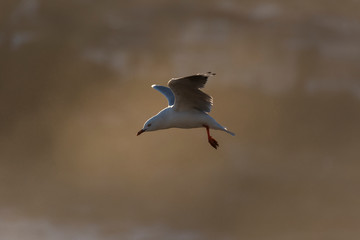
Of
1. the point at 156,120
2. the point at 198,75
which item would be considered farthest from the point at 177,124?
the point at 198,75

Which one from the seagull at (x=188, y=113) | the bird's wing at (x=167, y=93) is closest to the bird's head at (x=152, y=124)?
the seagull at (x=188, y=113)

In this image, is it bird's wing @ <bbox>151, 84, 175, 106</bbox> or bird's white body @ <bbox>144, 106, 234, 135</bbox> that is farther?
bird's wing @ <bbox>151, 84, 175, 106</bbox>

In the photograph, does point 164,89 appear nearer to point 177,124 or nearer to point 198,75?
point 177,124

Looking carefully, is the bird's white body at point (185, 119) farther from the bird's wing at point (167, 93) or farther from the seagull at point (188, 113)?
the bird's wing at point (167, 93)

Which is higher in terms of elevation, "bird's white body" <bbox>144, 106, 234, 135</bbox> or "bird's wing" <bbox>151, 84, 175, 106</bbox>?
"bird's wing" <bbox>151, 84, 175, 106</bbox>

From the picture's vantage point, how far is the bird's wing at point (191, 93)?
16.8 m

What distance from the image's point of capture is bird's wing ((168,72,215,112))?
16837mm

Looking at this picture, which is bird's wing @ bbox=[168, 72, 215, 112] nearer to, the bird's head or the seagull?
the seagull

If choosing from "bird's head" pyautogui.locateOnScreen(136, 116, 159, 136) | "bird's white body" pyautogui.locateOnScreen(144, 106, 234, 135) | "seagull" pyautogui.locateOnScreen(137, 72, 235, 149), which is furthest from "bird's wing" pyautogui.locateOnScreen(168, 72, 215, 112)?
"bird's head" pyautogui.locateOnScreen(136, 116, 159, 136)

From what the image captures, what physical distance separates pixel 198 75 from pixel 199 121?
1663mm

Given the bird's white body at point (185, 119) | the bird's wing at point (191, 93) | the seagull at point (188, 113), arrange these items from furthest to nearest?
the bird's white body at point (185, 119)
the seagull at point (188, 113)
the bird's wing at point (191, 93)

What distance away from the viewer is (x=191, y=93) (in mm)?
17531

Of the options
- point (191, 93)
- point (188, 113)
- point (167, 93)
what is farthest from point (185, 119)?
point (167, 93)

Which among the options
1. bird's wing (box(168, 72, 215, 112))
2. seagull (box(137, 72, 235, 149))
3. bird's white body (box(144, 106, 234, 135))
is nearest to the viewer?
bird's wing (box(168, 72, 215, 112))
